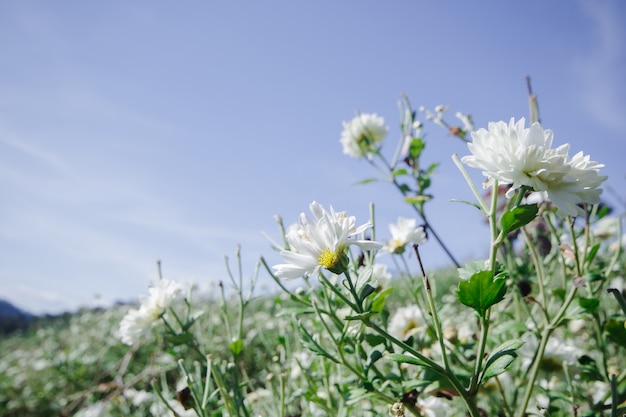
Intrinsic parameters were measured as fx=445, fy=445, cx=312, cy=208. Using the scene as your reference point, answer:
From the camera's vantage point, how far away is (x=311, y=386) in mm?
1047

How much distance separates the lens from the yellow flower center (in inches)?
26.2

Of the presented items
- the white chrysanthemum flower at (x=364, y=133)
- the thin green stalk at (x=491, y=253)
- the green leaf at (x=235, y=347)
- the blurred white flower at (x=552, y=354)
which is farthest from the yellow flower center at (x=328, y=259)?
the white chrysanthemum flower at (x=364, y=133)

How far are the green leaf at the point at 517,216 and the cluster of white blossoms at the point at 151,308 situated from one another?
2.61 feet

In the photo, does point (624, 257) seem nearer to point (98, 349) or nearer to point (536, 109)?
point (536, 109)

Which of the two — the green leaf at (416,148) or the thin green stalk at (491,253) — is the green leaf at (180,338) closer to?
the thin green stalk at (491,253)

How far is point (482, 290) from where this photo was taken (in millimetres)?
589

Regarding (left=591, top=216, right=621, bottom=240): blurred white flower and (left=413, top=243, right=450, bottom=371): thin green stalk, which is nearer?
(left=413, top=243, right=450, bottom=371): thin green stalk

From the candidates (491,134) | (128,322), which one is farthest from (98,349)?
(491,134)

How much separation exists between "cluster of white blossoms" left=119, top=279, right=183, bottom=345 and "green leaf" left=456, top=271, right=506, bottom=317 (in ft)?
2.43

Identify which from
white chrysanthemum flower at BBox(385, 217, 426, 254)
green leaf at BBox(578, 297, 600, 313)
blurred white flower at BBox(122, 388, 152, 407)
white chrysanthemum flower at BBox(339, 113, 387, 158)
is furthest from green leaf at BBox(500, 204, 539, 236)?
blurred white flower at BBox(122, 388, 152, 407)

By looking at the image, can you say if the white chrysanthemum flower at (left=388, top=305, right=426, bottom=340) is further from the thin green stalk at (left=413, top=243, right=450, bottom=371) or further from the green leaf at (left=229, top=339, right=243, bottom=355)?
the thin green stalk at (left=413, top=243, right=450, bottom=371)

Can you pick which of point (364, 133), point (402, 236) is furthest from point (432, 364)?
point (364, 133)

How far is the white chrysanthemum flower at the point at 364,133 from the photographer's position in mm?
1618

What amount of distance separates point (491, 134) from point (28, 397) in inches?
171
